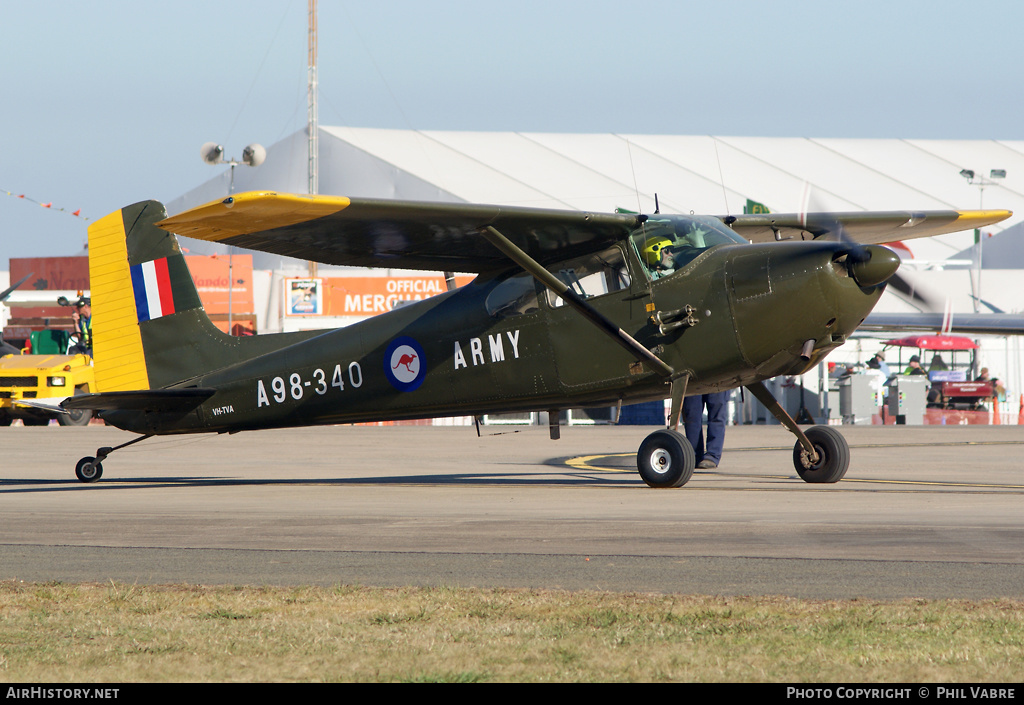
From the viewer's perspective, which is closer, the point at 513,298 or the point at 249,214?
the point at 249,214

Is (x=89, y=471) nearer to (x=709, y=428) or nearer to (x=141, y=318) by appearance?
(x=141, y=318)

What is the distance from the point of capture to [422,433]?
2542 cm

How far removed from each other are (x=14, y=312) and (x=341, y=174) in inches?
945

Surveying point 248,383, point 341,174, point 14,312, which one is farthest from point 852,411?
point 341,174

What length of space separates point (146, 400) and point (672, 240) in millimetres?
6309

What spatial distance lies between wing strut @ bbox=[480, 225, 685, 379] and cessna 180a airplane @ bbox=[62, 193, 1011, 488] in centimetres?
2

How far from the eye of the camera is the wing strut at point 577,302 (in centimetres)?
1070

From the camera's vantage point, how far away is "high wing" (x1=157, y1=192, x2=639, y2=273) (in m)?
9.38

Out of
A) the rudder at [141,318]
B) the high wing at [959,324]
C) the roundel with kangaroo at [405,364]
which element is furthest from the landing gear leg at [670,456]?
the high wing at [959,324]

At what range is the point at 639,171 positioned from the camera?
77.0 m

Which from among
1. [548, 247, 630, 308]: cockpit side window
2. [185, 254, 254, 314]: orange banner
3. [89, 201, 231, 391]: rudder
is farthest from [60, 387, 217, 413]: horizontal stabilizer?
[185, 254, 254, 314]: orange banner

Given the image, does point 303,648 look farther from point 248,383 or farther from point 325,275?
point 325,275

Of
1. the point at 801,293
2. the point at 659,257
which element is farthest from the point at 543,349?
the point at 801,293

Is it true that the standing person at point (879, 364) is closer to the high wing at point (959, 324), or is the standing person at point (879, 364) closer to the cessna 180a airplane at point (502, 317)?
the high wing at point (959, 324)
